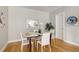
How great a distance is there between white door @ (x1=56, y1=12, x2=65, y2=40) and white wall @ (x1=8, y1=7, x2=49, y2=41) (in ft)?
0.87

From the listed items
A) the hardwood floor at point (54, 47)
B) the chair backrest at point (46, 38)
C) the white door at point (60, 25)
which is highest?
the white door at point (60, 25)

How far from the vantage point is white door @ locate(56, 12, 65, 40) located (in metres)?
1.83

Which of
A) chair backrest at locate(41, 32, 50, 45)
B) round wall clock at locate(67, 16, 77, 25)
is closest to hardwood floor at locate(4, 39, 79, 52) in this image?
chair backrest at locate(41, 32, 50, 45)

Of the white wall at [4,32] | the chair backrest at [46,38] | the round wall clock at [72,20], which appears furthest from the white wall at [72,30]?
the white wall at [4,32]

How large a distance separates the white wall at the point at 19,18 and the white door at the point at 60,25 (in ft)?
0.87

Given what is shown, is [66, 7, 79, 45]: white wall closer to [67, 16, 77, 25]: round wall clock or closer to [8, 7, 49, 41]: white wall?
[67, 16, 77, 25]: round wall clock

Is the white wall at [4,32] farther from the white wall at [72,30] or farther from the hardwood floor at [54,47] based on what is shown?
the white wall at [72,30]

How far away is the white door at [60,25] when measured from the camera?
1829 millimetres

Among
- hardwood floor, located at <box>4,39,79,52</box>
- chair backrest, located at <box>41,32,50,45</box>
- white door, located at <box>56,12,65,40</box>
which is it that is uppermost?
white door, located at <box>56,12,65,40</box>

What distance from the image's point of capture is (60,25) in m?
1.84

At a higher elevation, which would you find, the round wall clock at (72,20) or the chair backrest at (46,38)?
the round wall clock at (72,20)
